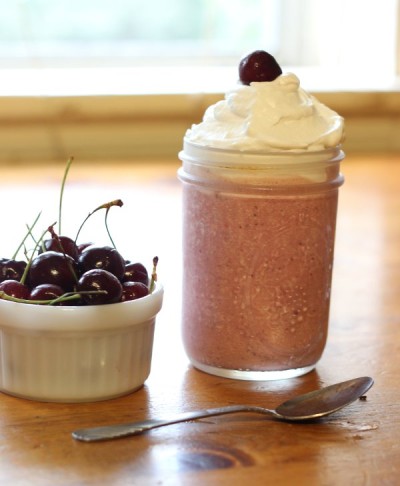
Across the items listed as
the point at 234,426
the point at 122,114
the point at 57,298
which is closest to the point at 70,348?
the point at 57,298

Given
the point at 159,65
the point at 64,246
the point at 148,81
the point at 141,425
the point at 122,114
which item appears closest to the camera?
the point at 141,425

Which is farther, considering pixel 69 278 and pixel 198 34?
pixel 198 34

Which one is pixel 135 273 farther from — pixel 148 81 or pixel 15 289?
pixel 148 81

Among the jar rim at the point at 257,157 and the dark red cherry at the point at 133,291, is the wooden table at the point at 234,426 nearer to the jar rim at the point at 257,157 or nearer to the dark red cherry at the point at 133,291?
the dark red cherry at the point at 133,291

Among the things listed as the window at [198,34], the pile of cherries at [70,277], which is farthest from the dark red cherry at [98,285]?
the window at [198,34]

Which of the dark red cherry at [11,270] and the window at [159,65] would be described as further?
the window at [159,65]

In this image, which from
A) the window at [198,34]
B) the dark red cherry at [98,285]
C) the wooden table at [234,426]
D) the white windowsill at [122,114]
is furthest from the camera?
the window at [198,34]

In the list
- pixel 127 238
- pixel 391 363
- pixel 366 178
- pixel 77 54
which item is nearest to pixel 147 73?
pixel 77 54

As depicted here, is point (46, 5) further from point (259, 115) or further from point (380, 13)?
point (259, 115)
